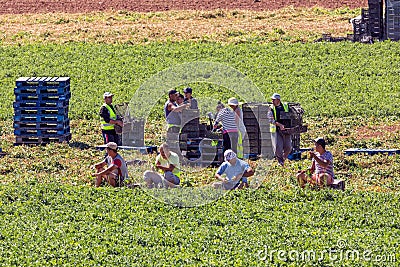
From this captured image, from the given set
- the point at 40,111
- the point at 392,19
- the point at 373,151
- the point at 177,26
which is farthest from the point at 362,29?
the point at 40,111

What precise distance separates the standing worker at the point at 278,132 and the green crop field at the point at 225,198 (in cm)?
46

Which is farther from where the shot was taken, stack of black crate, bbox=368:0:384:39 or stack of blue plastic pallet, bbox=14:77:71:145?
stack of black crate, bbox=368:0:384:39

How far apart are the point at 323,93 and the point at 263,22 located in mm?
13382

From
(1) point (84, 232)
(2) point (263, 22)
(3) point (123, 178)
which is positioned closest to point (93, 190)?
(3) point (123, 178)

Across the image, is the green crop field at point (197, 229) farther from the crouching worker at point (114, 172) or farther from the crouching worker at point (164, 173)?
the crouching worker at point (114, 172)

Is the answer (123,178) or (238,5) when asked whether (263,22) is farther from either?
(123,178)

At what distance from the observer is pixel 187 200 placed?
19.4 metres

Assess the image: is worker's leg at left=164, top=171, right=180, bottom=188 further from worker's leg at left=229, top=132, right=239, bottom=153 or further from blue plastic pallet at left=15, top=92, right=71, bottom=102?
blue plastic pallet at left=15, top=92, right=71, bottom=102

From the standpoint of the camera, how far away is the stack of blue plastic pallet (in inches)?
1054

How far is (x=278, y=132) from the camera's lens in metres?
23.7

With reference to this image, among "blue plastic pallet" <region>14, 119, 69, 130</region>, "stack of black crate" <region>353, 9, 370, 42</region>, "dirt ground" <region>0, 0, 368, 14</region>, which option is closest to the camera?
"blue plastic pallet" <region>14, 119, 69, 130</region>

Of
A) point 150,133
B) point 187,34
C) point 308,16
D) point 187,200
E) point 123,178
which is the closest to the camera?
point 187,200

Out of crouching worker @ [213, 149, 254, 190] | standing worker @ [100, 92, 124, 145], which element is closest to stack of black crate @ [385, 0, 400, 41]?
standing worker @ [100, 92, 124, 145]

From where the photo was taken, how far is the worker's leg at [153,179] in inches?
800
